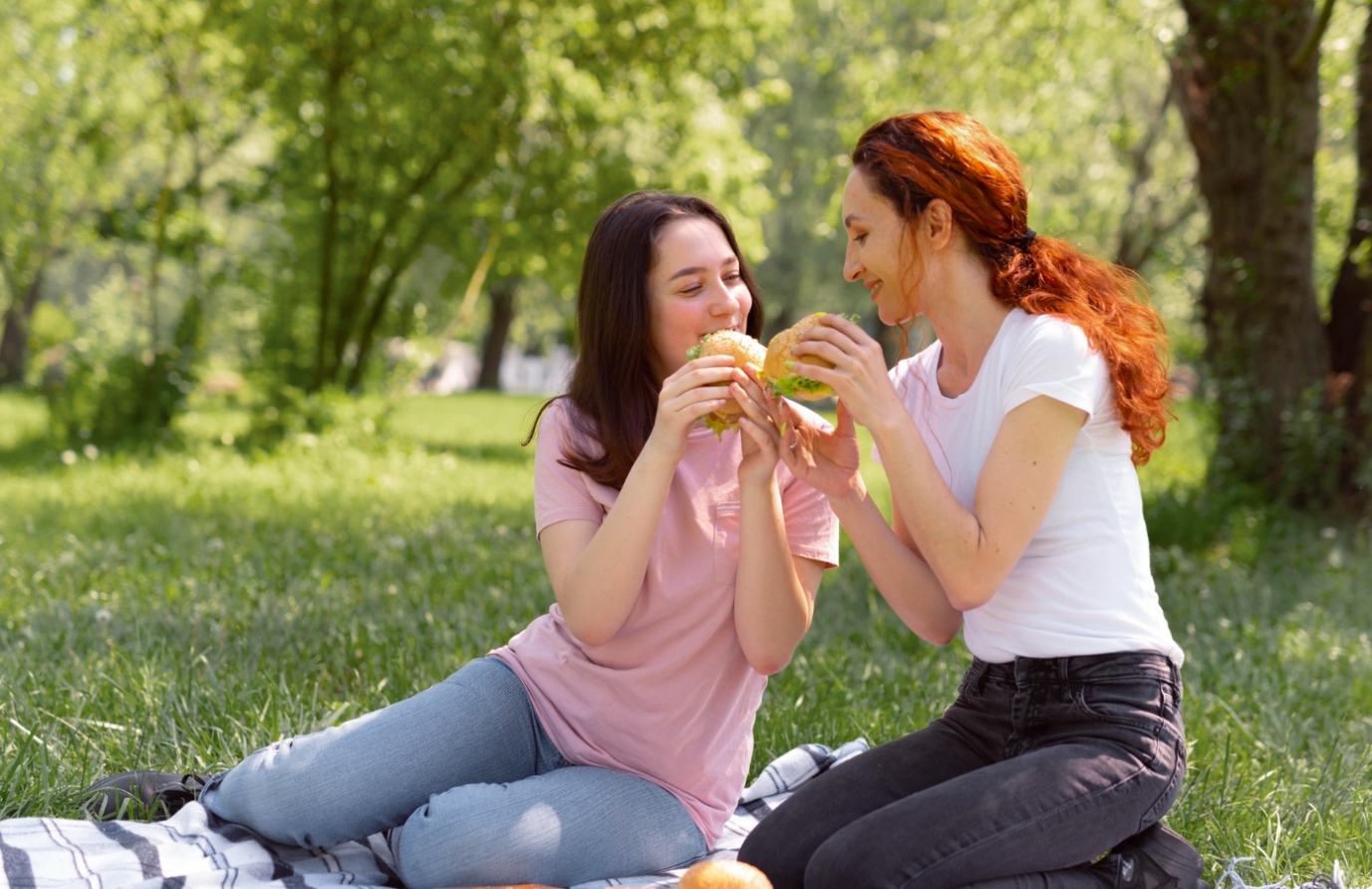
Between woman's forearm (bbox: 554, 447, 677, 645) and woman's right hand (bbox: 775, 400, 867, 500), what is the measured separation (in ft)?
0.99

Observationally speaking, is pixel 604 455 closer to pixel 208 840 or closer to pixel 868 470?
pixel 208 840

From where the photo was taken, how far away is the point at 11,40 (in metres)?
19.4

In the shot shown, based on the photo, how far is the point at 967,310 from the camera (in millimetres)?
2791

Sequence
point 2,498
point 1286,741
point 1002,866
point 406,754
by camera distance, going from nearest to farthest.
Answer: point 1002,866
point 406,754
point 1286,741
point 2,498

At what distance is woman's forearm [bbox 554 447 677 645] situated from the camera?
2.82 metres

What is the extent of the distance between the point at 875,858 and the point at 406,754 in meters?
1.25

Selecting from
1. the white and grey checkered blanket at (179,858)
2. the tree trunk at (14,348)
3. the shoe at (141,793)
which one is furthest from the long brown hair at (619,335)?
the tree trunk at (14,348)

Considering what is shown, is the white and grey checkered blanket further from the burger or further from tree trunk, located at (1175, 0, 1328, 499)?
tree trunk, located at (1175, 0, 1328, 499)

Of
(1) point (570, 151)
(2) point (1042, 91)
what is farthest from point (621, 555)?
(2) point (1042, 91)

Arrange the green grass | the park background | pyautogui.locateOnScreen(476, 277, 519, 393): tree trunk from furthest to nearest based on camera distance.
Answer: pyautogui.locateOnScreen(476, 277, 519, 393): tree trunk, the park background, the green grass

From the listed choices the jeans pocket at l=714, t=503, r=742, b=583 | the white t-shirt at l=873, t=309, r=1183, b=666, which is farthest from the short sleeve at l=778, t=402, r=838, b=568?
the white t-shirt at l=873, t=309, r=1183, b=666

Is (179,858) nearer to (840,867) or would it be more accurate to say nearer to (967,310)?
(840,867)

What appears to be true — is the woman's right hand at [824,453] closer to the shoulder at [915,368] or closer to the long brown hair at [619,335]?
the shoulder at [915,368]

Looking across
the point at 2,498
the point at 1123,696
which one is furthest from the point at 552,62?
the point at 1123,696
